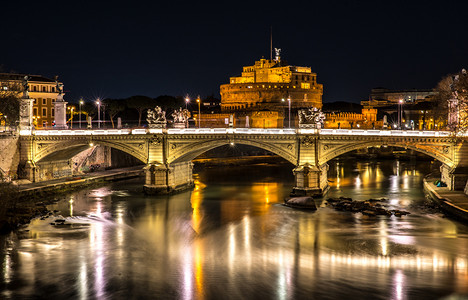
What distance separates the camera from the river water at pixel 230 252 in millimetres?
23219

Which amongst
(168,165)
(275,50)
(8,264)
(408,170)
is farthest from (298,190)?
(275,50)

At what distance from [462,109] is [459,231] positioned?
42.1ft

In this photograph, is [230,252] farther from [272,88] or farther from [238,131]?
[272,88]

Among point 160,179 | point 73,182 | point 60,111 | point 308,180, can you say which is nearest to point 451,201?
point 308,180

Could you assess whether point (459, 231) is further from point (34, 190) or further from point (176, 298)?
point (34, 190)

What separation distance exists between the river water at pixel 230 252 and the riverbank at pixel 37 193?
139 centimetres

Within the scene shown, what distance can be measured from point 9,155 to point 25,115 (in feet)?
14.5

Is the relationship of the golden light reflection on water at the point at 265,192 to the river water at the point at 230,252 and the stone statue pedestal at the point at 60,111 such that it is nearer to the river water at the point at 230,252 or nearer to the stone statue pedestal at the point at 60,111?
the river water at the point at 230,252

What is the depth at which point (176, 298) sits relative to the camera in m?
22.1

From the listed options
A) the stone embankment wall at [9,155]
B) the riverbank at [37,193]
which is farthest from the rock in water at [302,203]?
the stone embankment wall at [9,155]

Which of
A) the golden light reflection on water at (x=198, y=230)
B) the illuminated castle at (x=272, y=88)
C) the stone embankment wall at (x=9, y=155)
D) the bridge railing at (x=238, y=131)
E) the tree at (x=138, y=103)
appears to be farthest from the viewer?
the illuminated castle at (x=272, y=88)

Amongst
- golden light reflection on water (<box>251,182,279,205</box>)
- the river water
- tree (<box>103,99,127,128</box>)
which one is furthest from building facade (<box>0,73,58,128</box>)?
golden light reflection on water (<box>251,182,279,205</box>)

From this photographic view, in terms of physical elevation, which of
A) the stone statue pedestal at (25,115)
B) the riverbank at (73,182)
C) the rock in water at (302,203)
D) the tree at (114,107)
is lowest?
the rock in water at (302,203)

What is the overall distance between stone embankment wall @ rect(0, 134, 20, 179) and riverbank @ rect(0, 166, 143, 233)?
1.50 metres
